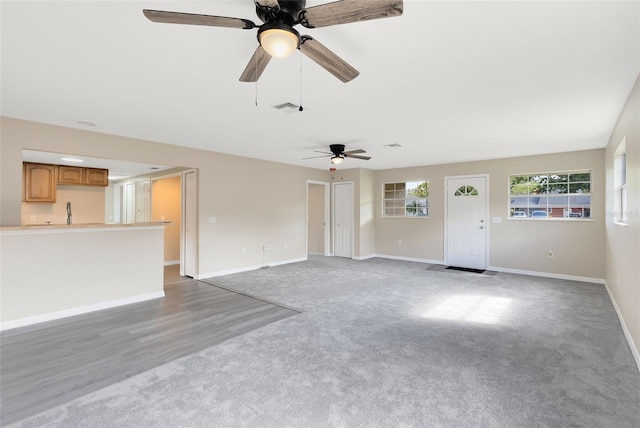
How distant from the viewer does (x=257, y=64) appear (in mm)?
1834

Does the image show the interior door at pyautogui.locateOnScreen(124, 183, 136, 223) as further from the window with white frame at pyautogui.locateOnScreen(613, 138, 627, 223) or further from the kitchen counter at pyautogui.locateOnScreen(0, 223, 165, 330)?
the window with white frame at pyautogui.locateOnScreen(613, 138, 627, 223)

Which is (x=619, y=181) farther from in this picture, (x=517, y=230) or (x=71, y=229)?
(x=71, y=229)

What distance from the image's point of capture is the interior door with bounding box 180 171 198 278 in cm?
564

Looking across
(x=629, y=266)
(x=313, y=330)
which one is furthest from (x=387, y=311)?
(x=629, y=266)

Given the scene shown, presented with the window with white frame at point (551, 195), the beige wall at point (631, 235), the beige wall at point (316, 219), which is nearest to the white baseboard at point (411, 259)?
the beige wall at point (316, 219)

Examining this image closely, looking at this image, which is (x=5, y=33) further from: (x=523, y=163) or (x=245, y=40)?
(x=523, y=163)

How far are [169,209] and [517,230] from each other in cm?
772

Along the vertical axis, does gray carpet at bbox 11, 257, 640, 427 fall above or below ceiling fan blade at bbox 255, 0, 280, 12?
below

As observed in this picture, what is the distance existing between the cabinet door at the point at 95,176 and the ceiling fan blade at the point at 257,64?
6.49 metres

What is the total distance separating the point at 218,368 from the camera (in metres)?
2.42

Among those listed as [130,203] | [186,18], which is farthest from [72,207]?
[186,18]

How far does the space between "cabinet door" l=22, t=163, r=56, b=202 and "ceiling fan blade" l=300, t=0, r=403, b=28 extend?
23.1 feet

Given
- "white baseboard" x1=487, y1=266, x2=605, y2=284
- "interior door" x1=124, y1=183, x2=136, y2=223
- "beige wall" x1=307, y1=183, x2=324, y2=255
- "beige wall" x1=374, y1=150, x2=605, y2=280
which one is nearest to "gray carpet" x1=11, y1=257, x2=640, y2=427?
"white baseboard" x1=487, y1=266, x2=605, y2=284

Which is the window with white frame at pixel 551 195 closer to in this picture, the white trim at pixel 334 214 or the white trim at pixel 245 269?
the white trim at pixel 334 214
